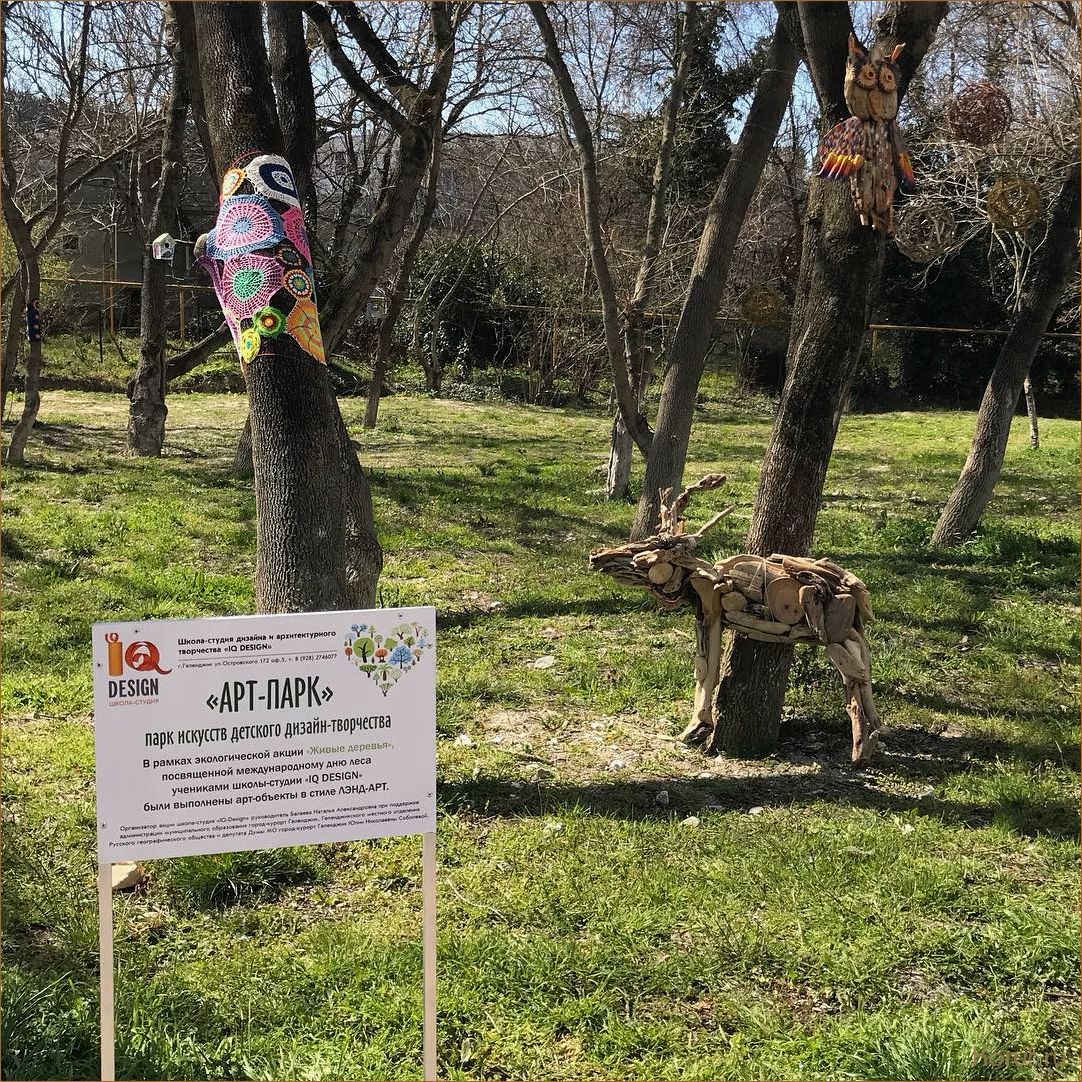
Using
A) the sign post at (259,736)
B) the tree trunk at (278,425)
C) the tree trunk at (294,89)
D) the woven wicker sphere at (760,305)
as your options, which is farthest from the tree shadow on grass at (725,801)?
the woven wicker sphere at (760,305)

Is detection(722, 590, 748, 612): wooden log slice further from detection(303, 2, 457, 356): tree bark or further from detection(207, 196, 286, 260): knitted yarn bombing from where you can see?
detection(303, 2, 457, 356): tree bark

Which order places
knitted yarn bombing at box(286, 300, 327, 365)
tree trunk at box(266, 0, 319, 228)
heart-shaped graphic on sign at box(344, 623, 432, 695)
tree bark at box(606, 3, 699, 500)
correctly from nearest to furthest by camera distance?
heart-shaped graphic on sign at box(344, 623, 432, 695), knitted yarn bombing at box(286, 300, 327, 365), tree trunk at box(266, 0, 319, 228), tree bark at box(606, 3, 699, 500)

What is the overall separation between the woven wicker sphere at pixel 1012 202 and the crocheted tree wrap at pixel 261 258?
1143 cm

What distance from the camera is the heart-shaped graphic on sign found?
3.07 m

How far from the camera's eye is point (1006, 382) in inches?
419

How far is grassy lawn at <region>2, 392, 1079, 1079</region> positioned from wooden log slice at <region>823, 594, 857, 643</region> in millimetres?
772

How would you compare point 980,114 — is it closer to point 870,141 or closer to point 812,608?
point 870,141

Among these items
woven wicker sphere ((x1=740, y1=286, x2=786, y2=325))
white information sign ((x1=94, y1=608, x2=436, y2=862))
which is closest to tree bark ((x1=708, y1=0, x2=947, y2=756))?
white information sign ((x1=94, y1=608, x2=436, y2=862))

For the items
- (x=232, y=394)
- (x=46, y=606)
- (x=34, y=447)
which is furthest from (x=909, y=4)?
(x=232, y=394)

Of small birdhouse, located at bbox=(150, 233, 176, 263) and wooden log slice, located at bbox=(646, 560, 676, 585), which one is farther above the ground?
small birdhouse, located at bbox=(150, 233, 176, 263)

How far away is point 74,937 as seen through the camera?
4000 mm

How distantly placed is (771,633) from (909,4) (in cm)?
326

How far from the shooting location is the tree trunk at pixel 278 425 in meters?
4.97

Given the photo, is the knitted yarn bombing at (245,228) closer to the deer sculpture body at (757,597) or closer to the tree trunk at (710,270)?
the deer sculpture body at (757,597)
